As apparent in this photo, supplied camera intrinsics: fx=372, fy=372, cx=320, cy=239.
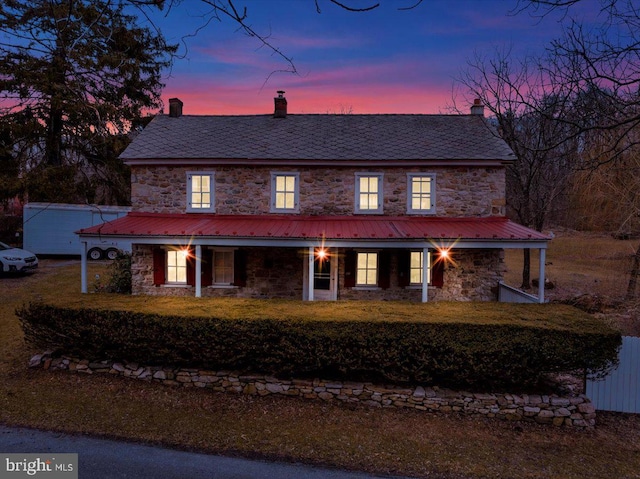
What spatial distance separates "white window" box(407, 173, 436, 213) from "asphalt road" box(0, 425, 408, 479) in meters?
9.01

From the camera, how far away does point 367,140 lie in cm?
1338

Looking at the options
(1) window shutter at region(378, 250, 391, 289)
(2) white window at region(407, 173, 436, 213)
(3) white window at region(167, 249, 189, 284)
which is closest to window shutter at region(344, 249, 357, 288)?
(1) window shutter at region(378, 250, 391, 289)

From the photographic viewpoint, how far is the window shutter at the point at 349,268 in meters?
12.4

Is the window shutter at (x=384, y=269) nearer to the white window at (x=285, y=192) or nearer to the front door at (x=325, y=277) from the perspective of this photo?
the front door at (x=325, y=277)

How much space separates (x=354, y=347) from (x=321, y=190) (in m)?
6.66

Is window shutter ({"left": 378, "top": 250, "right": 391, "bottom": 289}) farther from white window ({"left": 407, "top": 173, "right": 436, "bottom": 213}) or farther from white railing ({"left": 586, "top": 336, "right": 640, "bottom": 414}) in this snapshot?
white railing ({"left": 586, "top": 336, "right": 640, "bottom": 414})

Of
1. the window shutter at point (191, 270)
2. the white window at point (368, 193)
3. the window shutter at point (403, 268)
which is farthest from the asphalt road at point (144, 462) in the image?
the white window at point (368, 193)

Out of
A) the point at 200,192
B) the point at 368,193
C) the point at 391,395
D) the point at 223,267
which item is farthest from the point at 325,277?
the point at 391,395

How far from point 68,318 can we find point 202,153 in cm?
681

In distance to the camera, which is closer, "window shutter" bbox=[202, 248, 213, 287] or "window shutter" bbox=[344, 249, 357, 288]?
"window shutter" bbox=[202, 248, 213, 287]

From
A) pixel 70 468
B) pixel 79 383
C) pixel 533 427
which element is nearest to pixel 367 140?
pixel 533 427

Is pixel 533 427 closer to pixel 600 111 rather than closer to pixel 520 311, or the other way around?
pixel 520 311

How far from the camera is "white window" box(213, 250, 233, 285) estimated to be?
1261 centimetres

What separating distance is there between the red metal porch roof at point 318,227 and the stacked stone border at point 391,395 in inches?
163
